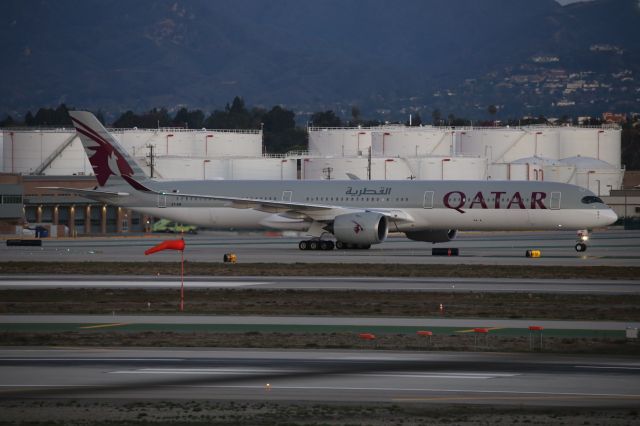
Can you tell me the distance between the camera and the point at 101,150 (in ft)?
231

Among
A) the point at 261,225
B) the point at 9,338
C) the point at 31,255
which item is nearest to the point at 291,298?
the point at 9,338

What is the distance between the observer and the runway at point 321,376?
69.5ft

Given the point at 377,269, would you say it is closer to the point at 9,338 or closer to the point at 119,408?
the point at 9,338

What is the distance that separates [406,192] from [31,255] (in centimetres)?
1998

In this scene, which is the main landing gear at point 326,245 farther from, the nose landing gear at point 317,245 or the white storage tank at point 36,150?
the white storage tank at point 36,150

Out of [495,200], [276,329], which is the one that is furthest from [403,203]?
[276,329]

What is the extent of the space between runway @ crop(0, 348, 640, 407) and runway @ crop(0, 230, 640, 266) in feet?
96.0

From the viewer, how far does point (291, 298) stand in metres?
38.2

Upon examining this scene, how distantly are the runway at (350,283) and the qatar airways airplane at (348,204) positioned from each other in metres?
17.5

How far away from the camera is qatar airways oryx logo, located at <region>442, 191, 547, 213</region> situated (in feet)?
206

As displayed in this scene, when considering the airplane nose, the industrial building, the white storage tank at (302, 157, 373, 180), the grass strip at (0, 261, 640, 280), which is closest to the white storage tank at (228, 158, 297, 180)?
the industrial building

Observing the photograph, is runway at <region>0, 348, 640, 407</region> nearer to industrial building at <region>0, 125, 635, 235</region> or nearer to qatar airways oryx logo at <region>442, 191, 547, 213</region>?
qatar airways oryx logo at <region>442, 191, 547, 213</region>

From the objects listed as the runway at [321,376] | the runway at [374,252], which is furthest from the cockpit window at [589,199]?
the runway at [321,376]

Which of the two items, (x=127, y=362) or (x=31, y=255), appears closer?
(x=127, y=362)
